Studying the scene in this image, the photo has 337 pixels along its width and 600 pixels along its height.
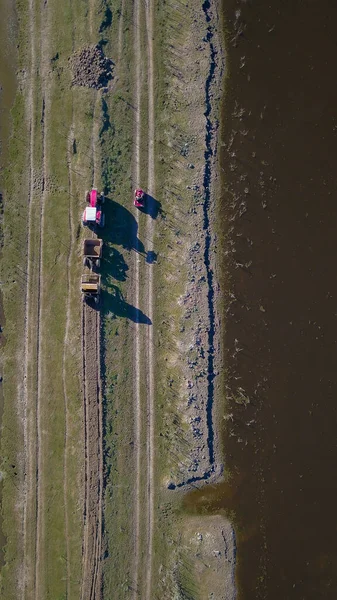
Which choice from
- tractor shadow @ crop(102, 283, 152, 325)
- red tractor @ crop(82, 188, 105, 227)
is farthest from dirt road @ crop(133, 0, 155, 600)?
red tractor @ crop(82, 188, 105, 227)

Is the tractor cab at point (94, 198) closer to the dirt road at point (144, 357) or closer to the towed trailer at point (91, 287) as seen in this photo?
the dirt road at point (144, 357)

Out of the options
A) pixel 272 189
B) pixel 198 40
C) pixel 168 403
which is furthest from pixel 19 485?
pixel 198 40

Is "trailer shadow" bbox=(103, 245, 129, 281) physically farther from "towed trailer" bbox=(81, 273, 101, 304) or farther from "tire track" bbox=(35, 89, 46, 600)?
"tire track" bbox=(35, 89, 46, 600)

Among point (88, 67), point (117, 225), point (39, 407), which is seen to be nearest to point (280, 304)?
point (117, 225)

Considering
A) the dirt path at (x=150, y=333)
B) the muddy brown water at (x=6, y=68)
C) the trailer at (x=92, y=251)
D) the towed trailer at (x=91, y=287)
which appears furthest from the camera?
the muddy brown water at (x=6, y=68)

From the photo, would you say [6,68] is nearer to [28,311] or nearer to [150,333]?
[28,311]

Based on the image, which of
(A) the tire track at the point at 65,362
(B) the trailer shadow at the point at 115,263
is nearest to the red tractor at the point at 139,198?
(B) the trailer shadow at the point at 115,263
